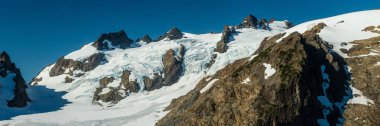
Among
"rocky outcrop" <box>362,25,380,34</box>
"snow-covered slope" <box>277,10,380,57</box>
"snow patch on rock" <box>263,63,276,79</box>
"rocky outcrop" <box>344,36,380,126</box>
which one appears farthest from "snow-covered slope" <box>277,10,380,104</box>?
"snow patch on rock" <box>263,63,276,79</box>

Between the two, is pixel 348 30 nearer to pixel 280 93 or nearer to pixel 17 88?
pixel 280 93

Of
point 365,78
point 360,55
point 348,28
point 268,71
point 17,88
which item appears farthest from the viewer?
point 17,88

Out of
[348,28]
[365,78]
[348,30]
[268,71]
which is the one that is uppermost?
[348,28]

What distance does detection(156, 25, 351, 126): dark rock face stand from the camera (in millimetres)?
91688

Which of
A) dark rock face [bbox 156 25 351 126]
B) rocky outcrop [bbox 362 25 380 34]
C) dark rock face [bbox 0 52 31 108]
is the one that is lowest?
dark rock face [bbox 156 25 351 126]

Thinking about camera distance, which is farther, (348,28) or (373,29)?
(348,28)

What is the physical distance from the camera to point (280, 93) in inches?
3688

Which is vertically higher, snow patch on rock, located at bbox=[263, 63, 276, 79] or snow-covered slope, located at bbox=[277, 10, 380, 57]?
snow-covered slope, located at bbox=[277, 10, 380, 57]

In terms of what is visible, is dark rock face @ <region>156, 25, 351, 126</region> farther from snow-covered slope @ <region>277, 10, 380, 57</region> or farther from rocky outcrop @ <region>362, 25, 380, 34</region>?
rocky outcrop @ <region>362, 25, 380, 34</region>

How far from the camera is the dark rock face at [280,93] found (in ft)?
301

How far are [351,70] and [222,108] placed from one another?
36.5 m

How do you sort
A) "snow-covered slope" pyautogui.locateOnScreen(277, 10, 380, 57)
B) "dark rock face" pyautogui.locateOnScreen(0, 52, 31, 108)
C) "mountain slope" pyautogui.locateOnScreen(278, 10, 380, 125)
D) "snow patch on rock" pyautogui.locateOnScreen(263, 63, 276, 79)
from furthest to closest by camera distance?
1. "dark rock face" pyautogui.locateOnScreen(0, 52, 31, 108)
2. "snow-covered slope" pyautogui.locateOnScreen(277, 10, 380, 57)
3. "snow patch on rock" pyautogui.locateOnScreen(263, 63, 276, 79)
4. "mountain slope" pyautogui.locateOnScreen(278, 10, 380, 125)

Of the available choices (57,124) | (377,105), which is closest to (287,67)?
(377,105)

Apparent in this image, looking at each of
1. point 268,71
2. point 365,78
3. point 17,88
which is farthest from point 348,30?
point 17,88
